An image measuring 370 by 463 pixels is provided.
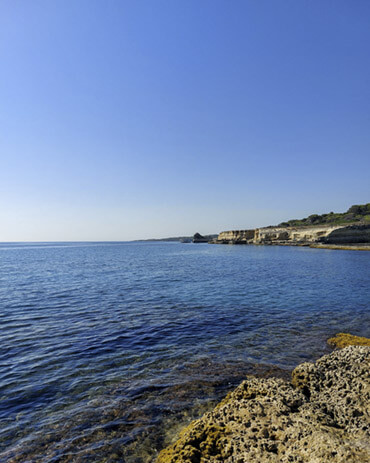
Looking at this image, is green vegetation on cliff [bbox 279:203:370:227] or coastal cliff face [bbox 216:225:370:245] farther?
green vegetation on cliff [bbox 279:203:370:227]

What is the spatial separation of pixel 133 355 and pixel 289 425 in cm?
766

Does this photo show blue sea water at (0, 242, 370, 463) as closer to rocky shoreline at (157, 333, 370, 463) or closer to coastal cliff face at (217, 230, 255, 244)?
rocky shoreline at (157, 333, 370, 463)

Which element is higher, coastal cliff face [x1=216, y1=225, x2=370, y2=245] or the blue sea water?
coastal cliff face [x1=216, y1=225, x2=370, y2=245]

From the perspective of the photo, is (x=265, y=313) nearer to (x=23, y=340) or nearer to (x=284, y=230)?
(x=23, y=340)

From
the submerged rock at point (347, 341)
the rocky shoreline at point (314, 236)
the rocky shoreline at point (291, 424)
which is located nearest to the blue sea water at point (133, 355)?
the submerged rock at point (347, 341)

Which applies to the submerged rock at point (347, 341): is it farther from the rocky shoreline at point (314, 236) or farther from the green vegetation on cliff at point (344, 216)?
the green vegetation on cliff at point (344, 216)

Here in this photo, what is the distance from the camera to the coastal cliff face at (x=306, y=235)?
278ft

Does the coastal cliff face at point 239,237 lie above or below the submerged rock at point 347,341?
above

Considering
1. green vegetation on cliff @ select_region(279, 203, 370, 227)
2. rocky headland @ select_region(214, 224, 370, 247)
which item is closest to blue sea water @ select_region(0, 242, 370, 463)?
rocky headland @ select_region(214, 224, 370, 247)

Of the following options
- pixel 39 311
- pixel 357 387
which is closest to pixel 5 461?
pixel 357 387

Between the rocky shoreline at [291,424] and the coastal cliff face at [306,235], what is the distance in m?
91.2

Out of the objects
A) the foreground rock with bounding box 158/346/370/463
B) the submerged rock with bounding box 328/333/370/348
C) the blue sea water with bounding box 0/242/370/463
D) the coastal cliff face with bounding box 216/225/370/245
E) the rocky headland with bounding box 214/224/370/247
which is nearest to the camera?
the foreground rock with bounding box 158/346/370/463

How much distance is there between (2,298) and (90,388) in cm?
1948

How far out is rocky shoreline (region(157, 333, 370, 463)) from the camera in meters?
4.07
